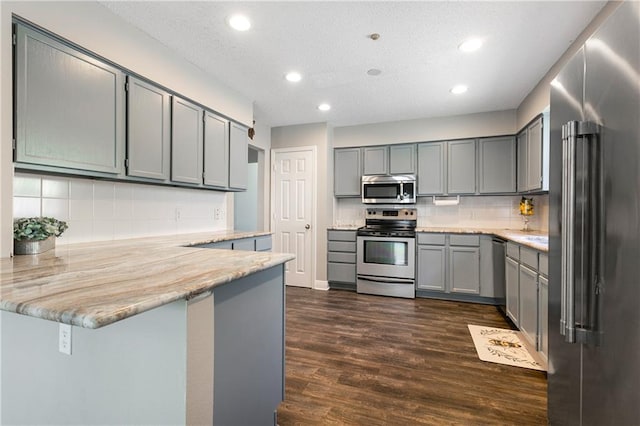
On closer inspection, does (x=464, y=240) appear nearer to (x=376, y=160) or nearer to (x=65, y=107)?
(x=376, y=160)

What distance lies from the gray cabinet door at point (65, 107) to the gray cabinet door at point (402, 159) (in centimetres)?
348

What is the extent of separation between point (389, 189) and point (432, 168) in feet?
2.21

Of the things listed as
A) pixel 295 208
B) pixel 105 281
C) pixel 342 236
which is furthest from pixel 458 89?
pixel 105 281

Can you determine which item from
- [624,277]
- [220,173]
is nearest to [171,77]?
[220,173]

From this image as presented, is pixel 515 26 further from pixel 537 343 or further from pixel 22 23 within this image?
pixel 22 23

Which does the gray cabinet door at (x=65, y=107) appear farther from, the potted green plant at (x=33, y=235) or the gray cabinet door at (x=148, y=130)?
the potted green plant at (x=33, y=235)

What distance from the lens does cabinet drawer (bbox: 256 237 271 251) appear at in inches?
131

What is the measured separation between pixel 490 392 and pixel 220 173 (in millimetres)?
2987

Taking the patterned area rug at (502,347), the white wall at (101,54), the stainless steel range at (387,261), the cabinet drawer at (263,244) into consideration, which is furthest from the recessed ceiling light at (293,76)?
the patterned area rug at (502,347)

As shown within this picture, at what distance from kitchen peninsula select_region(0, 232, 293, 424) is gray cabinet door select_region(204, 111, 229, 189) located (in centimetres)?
184

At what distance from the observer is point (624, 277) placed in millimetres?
910

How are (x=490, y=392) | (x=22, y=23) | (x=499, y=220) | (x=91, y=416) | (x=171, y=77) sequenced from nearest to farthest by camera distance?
(x=91, y=416)
(x=22, y=23)
(x=490, y=392)
(x=171, y=77)
(x=499, y=220)

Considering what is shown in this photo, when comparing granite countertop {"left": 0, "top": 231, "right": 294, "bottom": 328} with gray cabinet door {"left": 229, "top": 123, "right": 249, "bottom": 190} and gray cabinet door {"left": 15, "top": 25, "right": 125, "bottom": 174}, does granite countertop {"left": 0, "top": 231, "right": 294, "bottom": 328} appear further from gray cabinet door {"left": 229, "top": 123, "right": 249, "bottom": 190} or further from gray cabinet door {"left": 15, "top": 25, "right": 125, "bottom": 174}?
gray cabinet door {"left": 229, "top": 123, "right": 249, "bottom": 190}

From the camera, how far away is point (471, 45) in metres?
2.46
